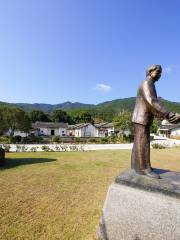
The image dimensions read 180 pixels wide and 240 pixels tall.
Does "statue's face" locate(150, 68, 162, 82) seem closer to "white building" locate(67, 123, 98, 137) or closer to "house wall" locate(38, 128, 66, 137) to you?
"white building" locate(67, 123, 98, 137)

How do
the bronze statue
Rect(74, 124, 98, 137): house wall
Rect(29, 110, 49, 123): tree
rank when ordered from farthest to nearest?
1. Rect(29, 110, 49, 123): tree
2. Rect(74, 124, 98, 137): house wall
3. the bronze statue

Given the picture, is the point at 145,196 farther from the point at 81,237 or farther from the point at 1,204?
the point at 1,204

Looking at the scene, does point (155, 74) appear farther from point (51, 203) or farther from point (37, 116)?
point (37, 116)

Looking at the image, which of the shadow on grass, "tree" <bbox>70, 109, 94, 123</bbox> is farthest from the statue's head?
"tree" <bbox>70, 109, 94, 123</bbox>

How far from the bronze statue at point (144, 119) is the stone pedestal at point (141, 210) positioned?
25cm

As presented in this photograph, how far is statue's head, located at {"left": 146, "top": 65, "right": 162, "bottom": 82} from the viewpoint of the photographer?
447cm

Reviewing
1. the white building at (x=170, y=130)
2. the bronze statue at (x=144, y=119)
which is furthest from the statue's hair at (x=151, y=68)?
the white building at (x=170, y=130)

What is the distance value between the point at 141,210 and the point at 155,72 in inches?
102

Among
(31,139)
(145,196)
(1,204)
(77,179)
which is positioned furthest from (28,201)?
(31,139)

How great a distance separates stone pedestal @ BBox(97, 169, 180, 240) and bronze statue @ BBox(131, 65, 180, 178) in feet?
0.82

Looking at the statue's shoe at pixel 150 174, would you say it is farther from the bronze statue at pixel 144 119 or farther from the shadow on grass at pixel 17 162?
the shadow on grass at pixel 17 162

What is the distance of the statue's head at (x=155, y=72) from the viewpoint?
14.7 feet

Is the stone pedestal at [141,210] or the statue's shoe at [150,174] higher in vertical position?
the statue's shoe at [150,174]

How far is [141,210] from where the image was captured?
405 cm
